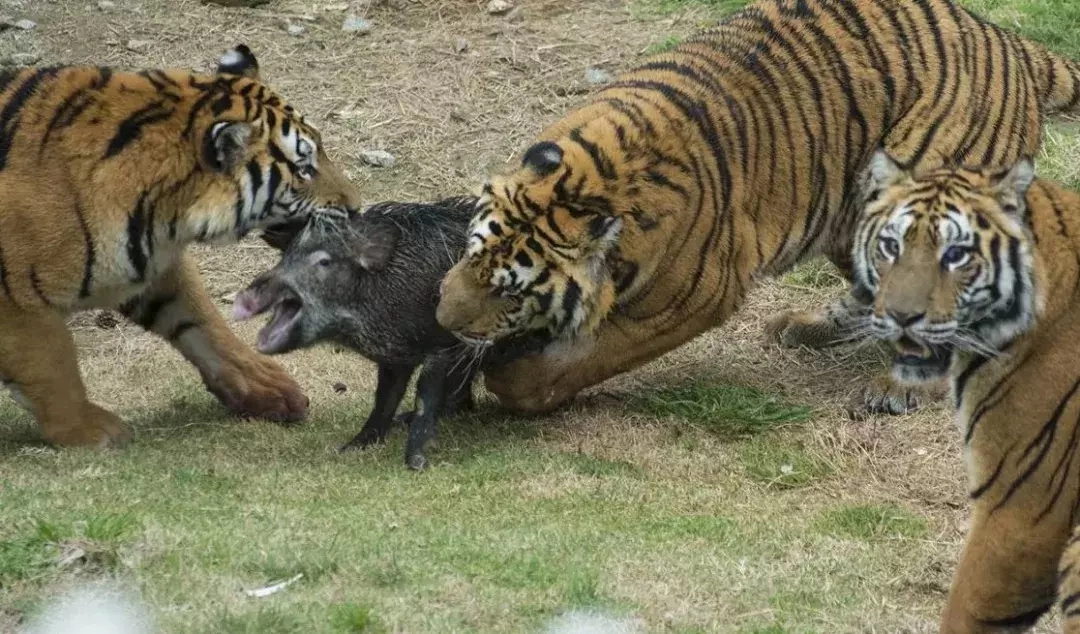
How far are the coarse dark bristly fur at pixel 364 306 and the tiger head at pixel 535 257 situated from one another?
352 mm

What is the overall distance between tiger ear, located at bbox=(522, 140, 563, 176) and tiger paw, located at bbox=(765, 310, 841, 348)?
2039 millimetres

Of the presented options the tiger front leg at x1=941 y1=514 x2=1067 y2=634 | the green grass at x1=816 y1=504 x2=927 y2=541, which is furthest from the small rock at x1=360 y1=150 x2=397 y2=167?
the tiger front leg at x1=941 y1=514 x2=1067 y2=634

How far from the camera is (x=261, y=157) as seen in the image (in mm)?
6383

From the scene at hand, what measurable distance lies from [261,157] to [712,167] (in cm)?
190

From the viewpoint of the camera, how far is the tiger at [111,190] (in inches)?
242

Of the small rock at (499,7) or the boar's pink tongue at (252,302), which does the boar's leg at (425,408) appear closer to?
the boar's pink tongue at (252,302)

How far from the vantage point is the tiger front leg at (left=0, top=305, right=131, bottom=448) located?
6172 mm

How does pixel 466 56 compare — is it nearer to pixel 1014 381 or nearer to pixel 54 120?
pixel 54 120

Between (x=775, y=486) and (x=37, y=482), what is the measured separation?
2.84 m

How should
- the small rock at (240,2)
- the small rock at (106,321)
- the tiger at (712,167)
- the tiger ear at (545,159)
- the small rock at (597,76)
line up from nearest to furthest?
1. the tiger at (712,167)
2. the tiger ear at (545,159)
3. the small rock at (106,321)
4. the small rock at (597,76)
5. the small rock at (240,2)

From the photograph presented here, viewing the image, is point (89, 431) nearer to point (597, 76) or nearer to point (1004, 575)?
point (1004, 575)

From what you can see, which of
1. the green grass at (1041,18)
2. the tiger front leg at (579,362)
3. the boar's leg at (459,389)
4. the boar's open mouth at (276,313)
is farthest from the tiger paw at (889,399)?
the green grass at (1041,18)

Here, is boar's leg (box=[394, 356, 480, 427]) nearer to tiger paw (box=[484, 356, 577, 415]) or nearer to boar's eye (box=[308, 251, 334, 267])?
tiger paw (box=[484, 356, 577, 415])

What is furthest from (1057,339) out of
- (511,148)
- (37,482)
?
(511,148)
